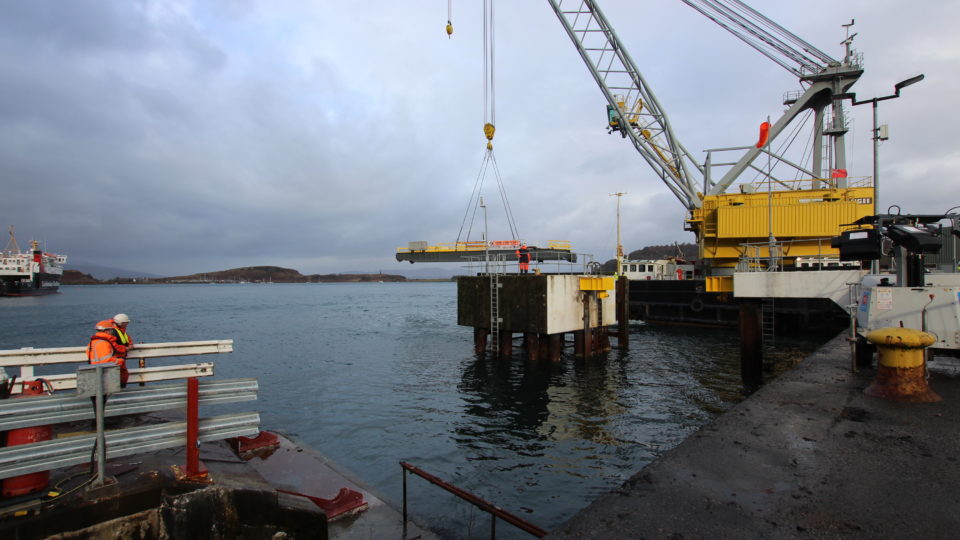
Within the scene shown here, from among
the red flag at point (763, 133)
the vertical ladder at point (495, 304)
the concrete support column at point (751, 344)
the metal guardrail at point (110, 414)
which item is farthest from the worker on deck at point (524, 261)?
the red flag at point (763, 133)

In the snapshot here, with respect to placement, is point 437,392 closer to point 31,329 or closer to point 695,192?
point 695,192

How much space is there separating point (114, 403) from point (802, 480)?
6.69 m

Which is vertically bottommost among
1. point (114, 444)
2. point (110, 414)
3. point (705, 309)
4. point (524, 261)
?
point (705, 309)

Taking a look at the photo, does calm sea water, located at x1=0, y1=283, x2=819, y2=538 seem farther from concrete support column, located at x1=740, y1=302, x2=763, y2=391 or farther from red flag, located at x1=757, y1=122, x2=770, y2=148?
red flag, located at x1=757, y1=122, x2=770, y2=148

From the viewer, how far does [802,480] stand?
4469 mm

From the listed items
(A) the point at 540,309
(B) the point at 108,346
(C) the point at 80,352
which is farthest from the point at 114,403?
(A) the point at 540,309

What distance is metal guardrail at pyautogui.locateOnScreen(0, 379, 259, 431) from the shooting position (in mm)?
4074

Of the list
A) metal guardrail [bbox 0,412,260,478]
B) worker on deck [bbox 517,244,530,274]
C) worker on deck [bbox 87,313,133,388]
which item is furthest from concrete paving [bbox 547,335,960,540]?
worker on deck [bbox 517,244,530,274]

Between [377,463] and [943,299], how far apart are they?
458 inches

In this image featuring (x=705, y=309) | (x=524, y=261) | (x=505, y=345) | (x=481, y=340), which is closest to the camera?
(x=505, y=345)

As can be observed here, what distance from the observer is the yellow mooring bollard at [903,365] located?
6832 mm

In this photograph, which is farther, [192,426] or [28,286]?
[28,286]

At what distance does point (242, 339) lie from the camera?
34594mm

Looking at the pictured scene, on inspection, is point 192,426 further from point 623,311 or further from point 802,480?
point 623,311
